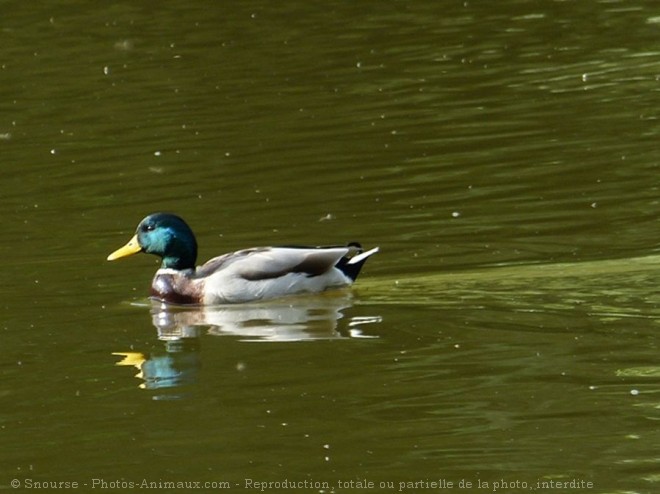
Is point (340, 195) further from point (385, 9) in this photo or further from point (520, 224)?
point (385, 9)

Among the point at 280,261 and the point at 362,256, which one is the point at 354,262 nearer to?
the point at 362,256

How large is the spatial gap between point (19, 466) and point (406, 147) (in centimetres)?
856

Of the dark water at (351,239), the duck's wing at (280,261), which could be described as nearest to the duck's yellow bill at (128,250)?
the dark water at (351,239)

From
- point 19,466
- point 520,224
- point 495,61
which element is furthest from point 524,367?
point 495,61

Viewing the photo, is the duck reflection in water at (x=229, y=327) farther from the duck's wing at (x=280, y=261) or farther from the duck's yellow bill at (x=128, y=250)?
the duck's yellow bill at (x=128, y=250)

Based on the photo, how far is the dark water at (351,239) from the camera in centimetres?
816

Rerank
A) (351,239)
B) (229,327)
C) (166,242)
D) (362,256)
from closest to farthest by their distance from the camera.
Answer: (229,327), (362,256), (166,242), (351,239)

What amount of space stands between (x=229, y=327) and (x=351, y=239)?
2125 millimetres

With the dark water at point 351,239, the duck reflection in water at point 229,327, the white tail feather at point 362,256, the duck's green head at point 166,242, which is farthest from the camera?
the duck's green head at point 166,242

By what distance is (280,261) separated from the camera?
11.9m

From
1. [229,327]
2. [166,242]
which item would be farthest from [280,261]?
[166,242]

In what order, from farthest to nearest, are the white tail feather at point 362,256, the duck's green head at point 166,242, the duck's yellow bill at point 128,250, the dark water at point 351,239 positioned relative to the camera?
the duck's yellow bill at point 128,250 → the duck's green head at point 166,242 → the white tail feather at point 362,256 → the dark water at point 351,239

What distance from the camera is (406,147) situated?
637 inches

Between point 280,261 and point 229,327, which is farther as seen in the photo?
point 280,261
